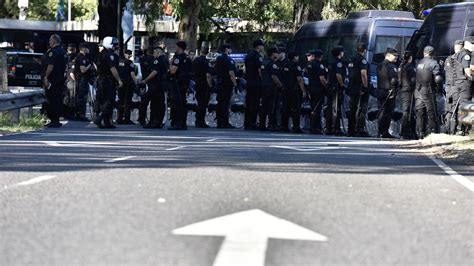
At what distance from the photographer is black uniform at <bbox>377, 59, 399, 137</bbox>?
75.3 feet

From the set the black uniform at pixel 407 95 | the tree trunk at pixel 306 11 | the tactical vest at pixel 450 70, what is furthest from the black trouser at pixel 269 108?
the tree trunk at pixel 306 11

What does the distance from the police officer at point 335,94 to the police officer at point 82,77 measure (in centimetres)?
524

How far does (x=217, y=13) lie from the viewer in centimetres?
4447

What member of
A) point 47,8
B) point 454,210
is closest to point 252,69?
point 454,210

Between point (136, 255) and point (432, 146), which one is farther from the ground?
point (136, 255)

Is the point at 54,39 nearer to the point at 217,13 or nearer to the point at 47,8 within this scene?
the point at 217,13

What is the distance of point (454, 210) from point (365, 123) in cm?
1562

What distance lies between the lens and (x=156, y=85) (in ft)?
80.6

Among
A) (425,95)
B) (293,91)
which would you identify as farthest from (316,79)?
(425,95)

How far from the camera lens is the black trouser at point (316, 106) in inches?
976

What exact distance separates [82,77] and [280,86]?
450 centimetres

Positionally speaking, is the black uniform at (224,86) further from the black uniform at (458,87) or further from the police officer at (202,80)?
the black uniform at (458,87)

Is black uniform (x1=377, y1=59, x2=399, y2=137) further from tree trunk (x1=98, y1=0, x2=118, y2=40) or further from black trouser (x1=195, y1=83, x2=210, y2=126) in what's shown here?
tree trunk (x1=98, y1=0, x2=118, y2=40)

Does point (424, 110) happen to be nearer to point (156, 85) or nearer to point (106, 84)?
point (156, 85)
